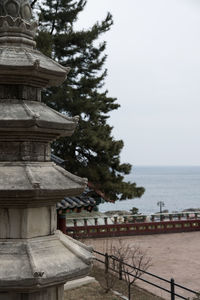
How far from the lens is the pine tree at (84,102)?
16359 mm

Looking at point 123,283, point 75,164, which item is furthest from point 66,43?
point 123,283

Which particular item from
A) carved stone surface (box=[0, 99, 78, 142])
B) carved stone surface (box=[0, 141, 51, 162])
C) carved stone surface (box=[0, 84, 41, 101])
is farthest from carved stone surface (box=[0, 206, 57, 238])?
carved stone surface (box=[0, 84, 41, 101])

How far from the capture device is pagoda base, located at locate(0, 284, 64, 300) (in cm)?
399

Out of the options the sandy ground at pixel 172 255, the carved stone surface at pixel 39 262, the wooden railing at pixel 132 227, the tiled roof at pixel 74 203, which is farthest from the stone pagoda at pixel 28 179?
the wooden railing at pixel 132 227

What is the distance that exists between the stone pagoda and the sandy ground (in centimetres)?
878

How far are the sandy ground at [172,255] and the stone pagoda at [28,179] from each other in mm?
8780

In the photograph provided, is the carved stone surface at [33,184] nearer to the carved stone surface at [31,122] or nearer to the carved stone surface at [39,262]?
the carved stone surface at [31,122]

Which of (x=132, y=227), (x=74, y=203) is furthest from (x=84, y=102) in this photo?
(x=132, y=227)

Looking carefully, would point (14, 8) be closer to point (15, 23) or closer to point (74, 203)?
point (15, 23)

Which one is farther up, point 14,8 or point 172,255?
point 14,8

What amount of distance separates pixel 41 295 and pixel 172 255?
14839mm

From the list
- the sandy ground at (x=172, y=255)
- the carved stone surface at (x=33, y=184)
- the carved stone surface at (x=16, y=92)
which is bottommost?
the sandy ground at (x=172, y=255)

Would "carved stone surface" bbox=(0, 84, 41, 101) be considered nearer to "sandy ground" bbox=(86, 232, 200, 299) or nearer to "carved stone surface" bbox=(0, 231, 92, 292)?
"carved stone surface" bbox=(0, 231, 92, 292)

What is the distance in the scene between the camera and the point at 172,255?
1805 centimetres
